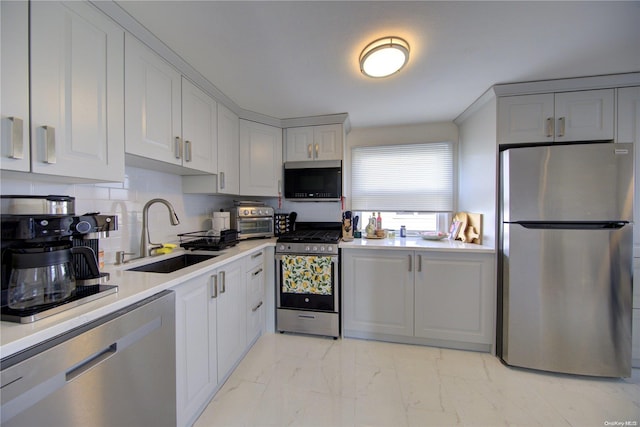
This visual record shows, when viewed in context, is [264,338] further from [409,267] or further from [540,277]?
[540,277]

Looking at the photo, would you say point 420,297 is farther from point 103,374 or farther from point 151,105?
point 151,105

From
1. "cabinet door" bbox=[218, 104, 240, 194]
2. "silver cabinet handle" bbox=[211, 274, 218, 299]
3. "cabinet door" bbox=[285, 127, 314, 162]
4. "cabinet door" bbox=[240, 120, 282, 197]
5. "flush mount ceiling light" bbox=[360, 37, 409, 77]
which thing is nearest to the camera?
"flush mount ceiling light" bbox=[360, 37, 409, 77]

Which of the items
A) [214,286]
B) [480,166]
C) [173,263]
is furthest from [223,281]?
[480,166]

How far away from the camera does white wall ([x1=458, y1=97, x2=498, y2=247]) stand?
1944mm

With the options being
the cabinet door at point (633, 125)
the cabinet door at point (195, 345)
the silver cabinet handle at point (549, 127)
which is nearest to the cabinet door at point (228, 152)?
the cabinet door at point (195, 345)

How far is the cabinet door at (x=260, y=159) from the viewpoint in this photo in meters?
2.40

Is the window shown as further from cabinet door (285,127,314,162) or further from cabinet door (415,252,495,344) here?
cabinet door (415,252,495,344)

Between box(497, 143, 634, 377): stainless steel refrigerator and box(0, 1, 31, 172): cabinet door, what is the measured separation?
267 centimetres

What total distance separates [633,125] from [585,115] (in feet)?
1.01

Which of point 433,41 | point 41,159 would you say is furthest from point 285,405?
point 433,41

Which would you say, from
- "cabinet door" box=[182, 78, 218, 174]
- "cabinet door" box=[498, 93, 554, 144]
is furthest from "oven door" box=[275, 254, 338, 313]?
"cabinet door" box=[498, 93, 554, 144]

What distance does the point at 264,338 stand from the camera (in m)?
2.19

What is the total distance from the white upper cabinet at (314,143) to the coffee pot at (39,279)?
203 centimetres

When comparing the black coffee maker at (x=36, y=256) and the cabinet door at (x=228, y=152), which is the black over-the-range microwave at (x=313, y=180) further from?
the black coffee maker at (x=36, y=256)
